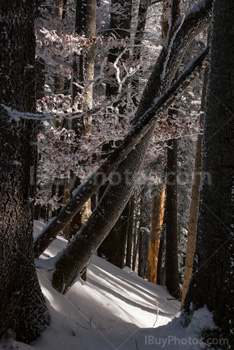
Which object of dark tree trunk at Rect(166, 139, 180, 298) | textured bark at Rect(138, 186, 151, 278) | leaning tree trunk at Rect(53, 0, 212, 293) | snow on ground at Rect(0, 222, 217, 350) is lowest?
textured bark at Rect(138, 186, 151, 278)

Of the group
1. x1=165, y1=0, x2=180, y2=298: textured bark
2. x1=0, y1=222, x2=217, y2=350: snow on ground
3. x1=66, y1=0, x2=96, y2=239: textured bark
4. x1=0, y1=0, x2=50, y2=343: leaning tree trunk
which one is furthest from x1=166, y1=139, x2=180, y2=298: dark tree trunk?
x1=0, y1=0, x2=50, y2=343: leaning tree trunk

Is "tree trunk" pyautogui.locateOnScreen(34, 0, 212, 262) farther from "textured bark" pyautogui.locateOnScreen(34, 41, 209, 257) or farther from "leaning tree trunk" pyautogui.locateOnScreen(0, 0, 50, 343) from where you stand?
"leaning tree trunk" pyautogui.locateOnScreen(0, 0, 50, 343)

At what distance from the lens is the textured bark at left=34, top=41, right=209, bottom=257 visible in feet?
11.5

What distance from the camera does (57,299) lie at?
3.42m

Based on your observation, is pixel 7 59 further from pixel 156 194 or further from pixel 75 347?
pixel 156 194

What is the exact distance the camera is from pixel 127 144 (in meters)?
3.61

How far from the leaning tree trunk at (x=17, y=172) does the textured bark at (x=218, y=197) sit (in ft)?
4.81

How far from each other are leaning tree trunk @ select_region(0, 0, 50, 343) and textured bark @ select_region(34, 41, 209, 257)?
109cm

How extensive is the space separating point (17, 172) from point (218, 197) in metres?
1.71

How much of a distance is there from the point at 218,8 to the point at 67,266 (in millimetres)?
3189

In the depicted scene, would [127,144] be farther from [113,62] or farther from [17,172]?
[113,62]

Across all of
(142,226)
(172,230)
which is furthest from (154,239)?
(142,226)

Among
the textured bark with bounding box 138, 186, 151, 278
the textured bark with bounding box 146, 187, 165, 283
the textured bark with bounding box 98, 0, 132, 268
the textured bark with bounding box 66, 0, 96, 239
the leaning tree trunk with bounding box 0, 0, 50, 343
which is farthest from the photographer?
the textured bark with bounding box 138, 186, 151, 278

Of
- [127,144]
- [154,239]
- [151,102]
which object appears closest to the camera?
[127,144]
